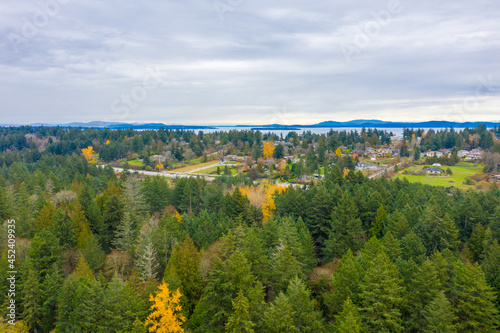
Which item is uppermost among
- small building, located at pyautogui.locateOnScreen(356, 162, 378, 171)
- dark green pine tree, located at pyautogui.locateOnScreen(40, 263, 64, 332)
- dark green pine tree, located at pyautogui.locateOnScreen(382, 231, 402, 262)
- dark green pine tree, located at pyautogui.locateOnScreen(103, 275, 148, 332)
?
dark green pine tree, located at pyautogui.locateOnScreen(382, 231, 402, 262)

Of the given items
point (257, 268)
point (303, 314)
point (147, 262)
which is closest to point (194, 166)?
point (147, 262)

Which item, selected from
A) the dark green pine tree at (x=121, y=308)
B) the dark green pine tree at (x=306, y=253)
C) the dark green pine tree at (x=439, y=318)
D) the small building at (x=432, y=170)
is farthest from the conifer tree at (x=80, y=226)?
the small building at (x=432, y=170)

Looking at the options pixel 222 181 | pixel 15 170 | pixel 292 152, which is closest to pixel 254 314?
pixel 222 181

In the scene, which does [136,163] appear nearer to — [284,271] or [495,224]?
[284,271]

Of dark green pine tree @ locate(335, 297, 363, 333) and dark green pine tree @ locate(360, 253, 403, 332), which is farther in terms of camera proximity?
dark green pine tree @ locate(360, 253, 403, 332)

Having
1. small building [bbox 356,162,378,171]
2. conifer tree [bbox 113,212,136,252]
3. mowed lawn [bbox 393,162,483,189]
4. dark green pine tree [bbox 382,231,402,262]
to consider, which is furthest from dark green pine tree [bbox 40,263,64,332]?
small building [bbox 356,162,378,171]

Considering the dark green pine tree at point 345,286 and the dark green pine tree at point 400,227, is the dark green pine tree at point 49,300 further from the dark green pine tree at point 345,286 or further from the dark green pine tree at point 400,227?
the dark green pine tree at point 400,227

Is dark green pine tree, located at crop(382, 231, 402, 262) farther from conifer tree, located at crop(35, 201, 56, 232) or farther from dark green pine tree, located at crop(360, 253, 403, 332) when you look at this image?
conifer tree, located at crop(35, 201, 56, 232)

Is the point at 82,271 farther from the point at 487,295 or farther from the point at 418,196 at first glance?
A: the point at 418,196
